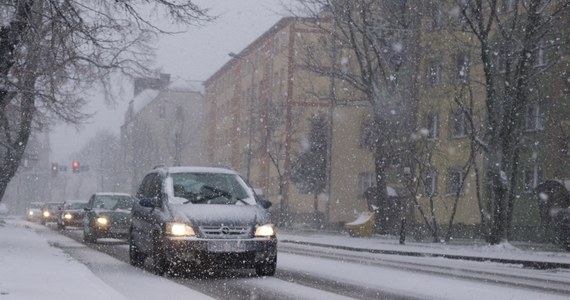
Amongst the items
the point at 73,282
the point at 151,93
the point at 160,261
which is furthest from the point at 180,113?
the point at 73,282

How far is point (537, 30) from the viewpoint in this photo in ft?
76.4

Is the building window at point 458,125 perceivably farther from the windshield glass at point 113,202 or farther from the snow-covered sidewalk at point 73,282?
the snow-covered sidewalk at point 73,282

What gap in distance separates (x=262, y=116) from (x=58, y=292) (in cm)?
4566

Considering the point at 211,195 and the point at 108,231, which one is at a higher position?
the point at 211,195

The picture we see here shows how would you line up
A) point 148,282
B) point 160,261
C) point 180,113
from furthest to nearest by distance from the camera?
point 180,113 → point 160,261 → point 148,282

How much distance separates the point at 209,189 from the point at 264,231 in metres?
1.45

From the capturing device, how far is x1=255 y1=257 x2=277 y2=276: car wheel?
11914mm

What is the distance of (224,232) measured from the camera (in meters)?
11.5

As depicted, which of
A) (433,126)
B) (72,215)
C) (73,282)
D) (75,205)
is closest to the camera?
(73,282)

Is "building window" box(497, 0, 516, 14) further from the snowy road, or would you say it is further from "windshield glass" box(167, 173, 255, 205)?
"windshield glass" box(167, 173, 255, 205)

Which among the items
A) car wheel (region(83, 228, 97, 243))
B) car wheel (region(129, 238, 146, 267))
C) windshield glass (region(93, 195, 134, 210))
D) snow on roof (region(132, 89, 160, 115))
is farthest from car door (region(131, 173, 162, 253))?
snow on roof (region(132, 89, 160, 115))

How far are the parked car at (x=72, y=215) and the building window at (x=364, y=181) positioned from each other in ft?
74.2

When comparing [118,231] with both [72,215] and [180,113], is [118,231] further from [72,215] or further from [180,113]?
[180,113]


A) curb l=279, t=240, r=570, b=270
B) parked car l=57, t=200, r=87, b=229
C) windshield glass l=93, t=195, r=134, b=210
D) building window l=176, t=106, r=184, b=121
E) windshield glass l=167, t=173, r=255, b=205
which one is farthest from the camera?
building window l=176, t=106, r=184, b=121
